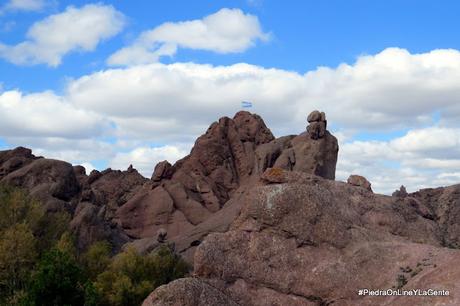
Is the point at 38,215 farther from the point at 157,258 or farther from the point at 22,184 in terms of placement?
the point at 22,184

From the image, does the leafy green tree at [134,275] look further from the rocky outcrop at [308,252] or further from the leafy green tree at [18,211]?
the rocky outcrop at [308,252]

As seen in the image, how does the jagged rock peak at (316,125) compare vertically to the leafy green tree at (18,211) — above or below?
above

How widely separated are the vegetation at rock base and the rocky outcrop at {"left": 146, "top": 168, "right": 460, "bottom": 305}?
6.56m

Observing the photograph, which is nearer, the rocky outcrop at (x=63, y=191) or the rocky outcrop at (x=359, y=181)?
the rocky outcrop at (x=359, y=181)

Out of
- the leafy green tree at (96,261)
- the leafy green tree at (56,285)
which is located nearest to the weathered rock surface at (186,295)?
the leafy green tree at (56,285)

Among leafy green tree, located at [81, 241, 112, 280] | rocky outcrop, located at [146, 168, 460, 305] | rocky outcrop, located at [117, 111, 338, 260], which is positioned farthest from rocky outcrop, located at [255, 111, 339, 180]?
rocky outcrop, located at [146, 168, 460, 305]

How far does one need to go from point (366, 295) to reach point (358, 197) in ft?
22.3

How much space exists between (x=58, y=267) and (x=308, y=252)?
461 inches

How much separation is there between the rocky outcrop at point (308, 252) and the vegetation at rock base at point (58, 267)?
21.5 ft

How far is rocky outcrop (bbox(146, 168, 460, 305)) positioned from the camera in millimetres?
27484

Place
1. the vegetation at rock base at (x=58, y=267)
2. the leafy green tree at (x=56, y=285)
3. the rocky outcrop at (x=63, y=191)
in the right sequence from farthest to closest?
the rocky outcrop at (x=63, y=191)
the vegetation at rock base at (x=58, y=267)
the leafy green tree at (x=56, y=285)

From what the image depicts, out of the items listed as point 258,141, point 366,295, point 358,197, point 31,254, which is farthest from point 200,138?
point 366,295

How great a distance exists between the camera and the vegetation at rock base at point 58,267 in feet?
97.9

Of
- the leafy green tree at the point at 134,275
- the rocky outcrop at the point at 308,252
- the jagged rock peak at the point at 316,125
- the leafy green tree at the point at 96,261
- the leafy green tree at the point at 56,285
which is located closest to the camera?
the rocky outcrop at the point at 308,252
